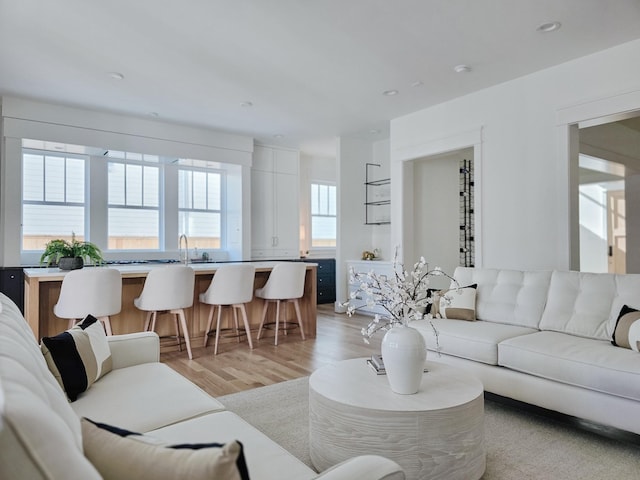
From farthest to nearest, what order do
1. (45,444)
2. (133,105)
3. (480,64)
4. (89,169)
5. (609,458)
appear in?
(89,169) < (133,105) < (480,64) < (609,458) < (45,444)

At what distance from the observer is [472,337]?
2.99 metres

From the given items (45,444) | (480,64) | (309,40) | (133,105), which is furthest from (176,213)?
(45,444)

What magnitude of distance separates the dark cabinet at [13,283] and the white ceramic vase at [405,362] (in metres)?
4.84

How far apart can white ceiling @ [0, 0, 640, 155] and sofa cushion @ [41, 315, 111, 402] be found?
2401 millimetres

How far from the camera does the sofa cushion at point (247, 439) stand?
1.23m

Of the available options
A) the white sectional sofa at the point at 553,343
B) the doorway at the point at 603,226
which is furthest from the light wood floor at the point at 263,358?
the doorway at the point at 603,226

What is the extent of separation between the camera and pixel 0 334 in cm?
105

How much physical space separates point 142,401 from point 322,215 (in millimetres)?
6954

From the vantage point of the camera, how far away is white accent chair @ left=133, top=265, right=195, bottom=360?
4.03 metres

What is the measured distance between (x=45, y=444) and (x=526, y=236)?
15.1 feet

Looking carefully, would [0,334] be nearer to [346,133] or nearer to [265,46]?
[265,46]

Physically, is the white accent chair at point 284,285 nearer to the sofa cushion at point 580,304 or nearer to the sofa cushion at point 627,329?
the sofa cushion at point 580,304

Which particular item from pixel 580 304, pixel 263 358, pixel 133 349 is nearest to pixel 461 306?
pixel 580 304

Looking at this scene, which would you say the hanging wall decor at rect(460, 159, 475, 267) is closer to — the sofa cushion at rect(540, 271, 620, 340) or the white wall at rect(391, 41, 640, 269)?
the white wall at rect(391, 41, 640, 269)
